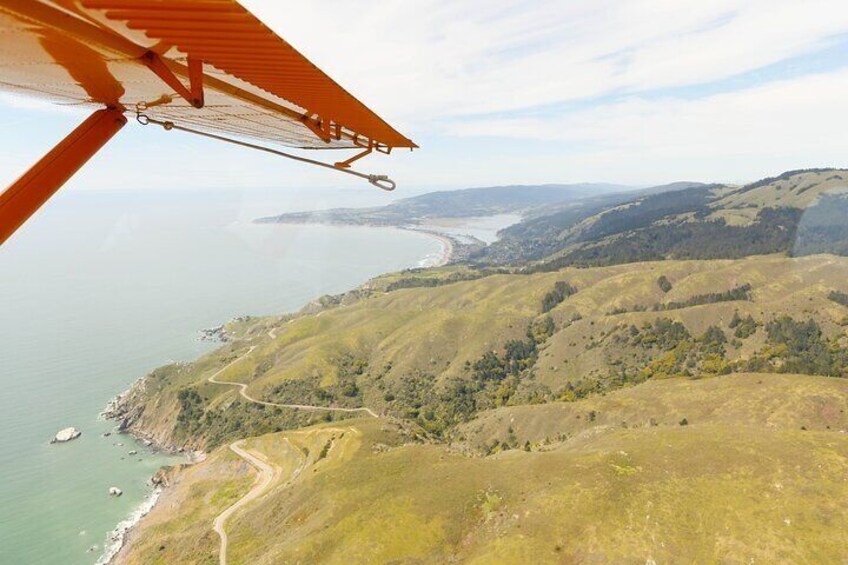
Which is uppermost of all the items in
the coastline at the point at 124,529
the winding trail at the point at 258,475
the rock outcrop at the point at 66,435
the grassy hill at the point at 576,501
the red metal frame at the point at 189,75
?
the red metal frame at the point at 189,75

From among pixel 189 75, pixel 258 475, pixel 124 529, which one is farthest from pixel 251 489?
pixel 189 75

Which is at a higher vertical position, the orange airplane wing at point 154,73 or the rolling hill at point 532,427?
the orange airplane wing at point 154,73

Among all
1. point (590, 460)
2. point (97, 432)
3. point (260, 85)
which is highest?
point (260, 85)

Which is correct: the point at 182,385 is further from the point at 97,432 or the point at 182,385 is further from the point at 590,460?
the point at 590,460

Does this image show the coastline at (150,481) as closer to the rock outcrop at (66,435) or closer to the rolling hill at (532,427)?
the rolling hill at (532,427)

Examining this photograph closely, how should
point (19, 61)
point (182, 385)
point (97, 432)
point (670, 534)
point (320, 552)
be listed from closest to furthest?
1. point (19, 61)
2. point (670, 534)
3. point (320, 552)
4. point (97, 432)
5. point (182, 385)

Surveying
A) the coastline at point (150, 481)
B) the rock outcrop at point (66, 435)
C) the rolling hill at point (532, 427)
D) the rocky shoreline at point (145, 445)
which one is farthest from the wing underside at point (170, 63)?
the rock outcrop at point (66, 435)

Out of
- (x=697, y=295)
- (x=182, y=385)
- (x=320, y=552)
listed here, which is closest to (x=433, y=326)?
(x=182, y=385)
